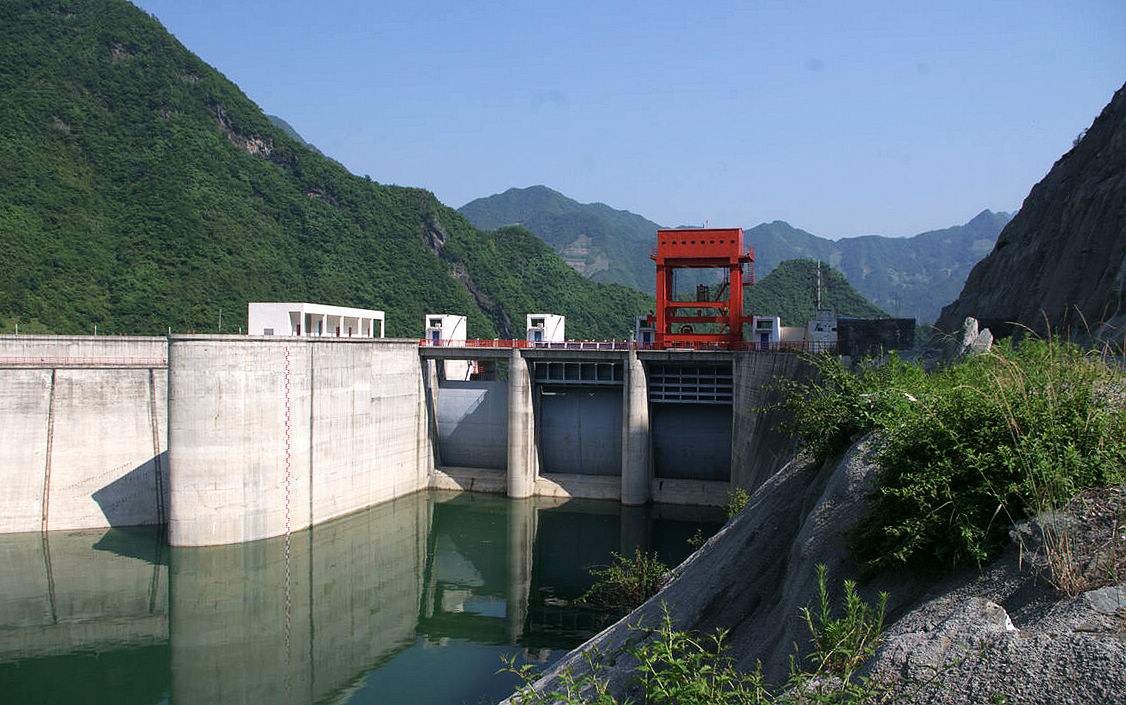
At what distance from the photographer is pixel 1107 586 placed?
16.9ft

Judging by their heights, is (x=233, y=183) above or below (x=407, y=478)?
above

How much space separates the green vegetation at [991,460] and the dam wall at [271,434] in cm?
2074

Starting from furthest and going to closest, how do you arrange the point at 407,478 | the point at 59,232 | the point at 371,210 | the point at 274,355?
the point at 371,210
the point at 59,232
the point at 407,478
the point at 274,355

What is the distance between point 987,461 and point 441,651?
15297 millimetres

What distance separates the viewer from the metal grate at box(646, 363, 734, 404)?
3142cm

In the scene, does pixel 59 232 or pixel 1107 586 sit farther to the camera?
pixel 59 232

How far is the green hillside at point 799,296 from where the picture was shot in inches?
3775

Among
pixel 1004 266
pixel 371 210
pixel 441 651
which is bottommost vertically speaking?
pixel 441 651

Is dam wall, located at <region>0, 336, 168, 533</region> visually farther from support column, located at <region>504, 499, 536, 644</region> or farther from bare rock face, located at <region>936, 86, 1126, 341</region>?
bare rock face, located at <region>936, 86, 1126, 341</region>

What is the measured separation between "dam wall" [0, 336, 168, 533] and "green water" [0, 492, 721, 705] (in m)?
0.93

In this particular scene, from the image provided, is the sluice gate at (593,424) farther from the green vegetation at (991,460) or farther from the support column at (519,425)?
the green vegetation at (991,460)

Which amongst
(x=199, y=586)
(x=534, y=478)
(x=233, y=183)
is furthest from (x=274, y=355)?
(x=233, y=183)

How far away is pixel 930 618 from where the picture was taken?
5.59m

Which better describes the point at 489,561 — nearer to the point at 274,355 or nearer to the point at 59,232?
the point at 274,355
